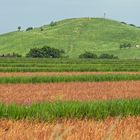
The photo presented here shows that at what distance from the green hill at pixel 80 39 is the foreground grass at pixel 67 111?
393ft

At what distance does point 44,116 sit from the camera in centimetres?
1154

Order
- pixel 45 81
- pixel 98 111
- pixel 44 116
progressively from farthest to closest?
1. pixel 45 81
2. pixel 98 111
3. pixel 44 116

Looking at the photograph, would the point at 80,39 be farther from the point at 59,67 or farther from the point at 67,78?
the point at 67,78

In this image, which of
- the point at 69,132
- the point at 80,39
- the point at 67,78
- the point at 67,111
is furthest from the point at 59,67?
the point at 80,39

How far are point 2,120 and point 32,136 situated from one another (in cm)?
268

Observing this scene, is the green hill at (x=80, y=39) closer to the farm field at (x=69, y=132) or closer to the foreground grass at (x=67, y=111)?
the foreground grass at (x=67, y=111)

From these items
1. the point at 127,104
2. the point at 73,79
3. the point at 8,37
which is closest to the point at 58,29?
the point at 8,37

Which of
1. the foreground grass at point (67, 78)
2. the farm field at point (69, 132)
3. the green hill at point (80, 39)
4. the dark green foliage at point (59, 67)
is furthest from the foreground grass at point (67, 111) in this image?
the green hill at point (80, 39)

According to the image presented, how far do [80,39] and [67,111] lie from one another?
159m

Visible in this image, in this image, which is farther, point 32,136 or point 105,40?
point 105,40

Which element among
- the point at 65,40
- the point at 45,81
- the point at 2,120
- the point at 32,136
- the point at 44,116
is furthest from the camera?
the point at 65,40

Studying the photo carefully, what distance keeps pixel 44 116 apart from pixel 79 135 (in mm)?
3048

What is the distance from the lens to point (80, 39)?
170500 millimetres

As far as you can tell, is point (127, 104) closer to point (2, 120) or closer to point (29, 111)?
point (29, 111)
